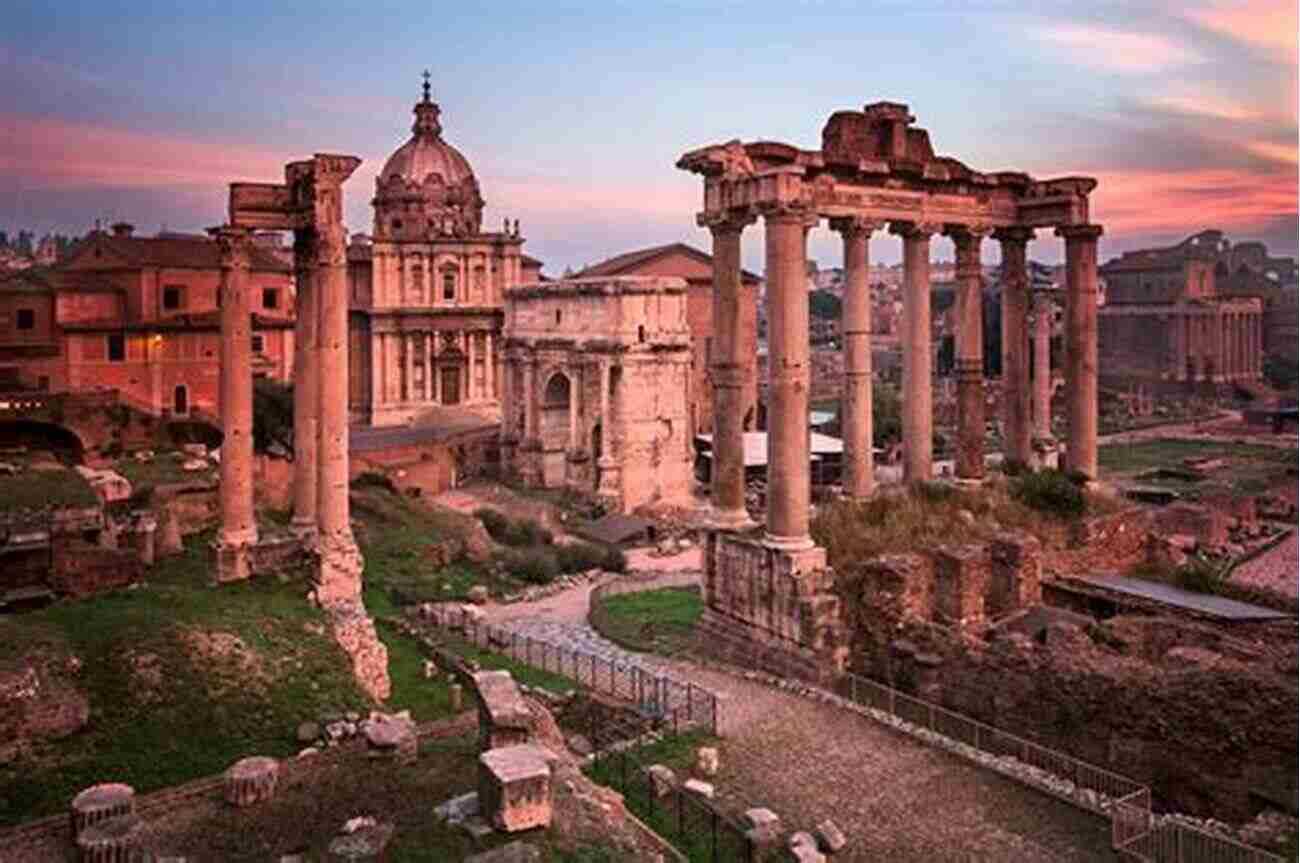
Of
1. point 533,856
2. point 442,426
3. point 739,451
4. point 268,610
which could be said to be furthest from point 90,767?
point 442,426

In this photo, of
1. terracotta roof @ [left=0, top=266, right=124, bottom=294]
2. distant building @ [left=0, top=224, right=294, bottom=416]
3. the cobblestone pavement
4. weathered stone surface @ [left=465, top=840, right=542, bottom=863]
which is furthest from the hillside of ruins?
terracotta roof @ [left=0, top=266, right=124, bottom=294]

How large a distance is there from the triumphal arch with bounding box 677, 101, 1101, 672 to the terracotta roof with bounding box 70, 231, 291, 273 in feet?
86.4

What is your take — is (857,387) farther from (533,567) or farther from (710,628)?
(533,567)

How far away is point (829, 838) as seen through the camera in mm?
11273

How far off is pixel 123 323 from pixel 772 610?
30779 millimetres

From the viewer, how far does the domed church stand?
179ft

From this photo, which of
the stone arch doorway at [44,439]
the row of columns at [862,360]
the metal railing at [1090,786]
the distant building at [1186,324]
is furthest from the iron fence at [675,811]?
the distant building at [1186,324]

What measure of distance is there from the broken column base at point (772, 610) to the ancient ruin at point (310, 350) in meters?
5.42

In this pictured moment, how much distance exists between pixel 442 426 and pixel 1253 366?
5381cm

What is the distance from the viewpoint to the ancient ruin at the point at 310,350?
723 inches

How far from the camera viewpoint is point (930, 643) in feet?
52.5

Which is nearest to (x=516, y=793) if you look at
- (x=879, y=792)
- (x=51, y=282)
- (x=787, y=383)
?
(x=879, y=792)

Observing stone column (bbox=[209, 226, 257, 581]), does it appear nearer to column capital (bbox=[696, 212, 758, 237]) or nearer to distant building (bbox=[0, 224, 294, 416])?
column capital (bbox=[696, 212, 758, 237])

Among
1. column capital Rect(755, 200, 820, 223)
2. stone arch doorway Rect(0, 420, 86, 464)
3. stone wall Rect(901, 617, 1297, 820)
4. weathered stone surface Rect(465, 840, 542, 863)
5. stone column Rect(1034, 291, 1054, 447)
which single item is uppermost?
column capital Rect(755, 200, 820, 223)
